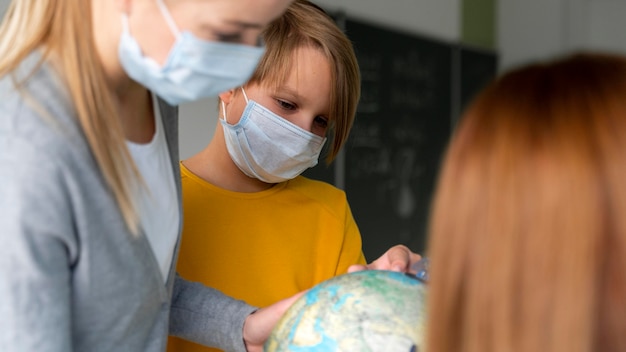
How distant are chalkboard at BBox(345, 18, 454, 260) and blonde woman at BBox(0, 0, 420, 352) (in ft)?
10.2

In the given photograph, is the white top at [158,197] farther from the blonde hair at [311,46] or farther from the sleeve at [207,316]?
the blonde hair at [311,46]

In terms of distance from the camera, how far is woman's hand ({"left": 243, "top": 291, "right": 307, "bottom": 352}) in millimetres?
1182

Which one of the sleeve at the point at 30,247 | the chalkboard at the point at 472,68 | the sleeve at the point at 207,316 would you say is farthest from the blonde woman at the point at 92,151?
the chalkboard at the point at 472,68

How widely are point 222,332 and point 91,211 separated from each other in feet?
1.37

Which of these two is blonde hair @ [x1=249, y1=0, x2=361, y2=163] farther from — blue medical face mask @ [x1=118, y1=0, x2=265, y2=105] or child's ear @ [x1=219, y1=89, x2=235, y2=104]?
blue medical face mask @ [x1=118, y1=0, x2=265, y2=105]

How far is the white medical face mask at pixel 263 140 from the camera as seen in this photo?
1541 mm

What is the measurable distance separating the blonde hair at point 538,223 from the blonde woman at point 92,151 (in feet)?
1.20

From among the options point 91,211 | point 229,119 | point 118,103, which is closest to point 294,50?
point 229,119

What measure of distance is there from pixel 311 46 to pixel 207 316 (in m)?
0.60

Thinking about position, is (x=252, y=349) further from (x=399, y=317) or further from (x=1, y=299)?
(x=1, y=299)

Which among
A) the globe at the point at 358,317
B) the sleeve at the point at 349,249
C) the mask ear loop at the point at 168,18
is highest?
the mask ear loop at the point at 168,18

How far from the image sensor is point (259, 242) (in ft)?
5.07

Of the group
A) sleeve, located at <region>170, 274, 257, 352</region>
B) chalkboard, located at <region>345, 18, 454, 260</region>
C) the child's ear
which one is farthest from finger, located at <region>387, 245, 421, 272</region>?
chalkboard, located at <region>345, 18, 454, 260</region>

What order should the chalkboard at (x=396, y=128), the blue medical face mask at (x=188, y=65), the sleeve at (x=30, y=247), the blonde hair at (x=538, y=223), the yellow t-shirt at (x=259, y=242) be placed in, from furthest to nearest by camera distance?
1. the chalkboard at (x=396, y=128)
2. the yellow t-shirt at (x=259, y=242)
3. the blue medical face mask at (x=188, y=65)
4. the sleeve at (x=30, y=247)
5. the blonde hair at (x=538, y=223)
